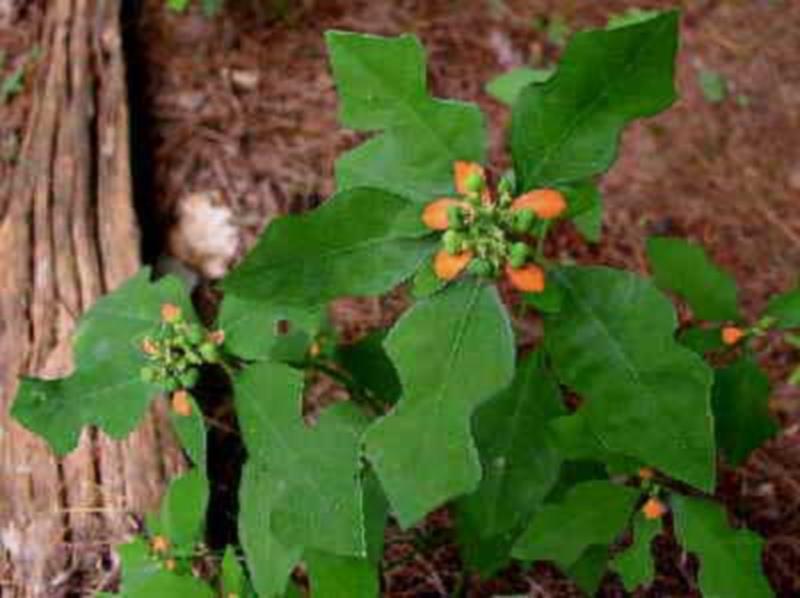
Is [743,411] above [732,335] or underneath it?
underneath

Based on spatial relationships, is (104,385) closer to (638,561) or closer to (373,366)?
(373,366)

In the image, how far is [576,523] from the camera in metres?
Result: 2.16

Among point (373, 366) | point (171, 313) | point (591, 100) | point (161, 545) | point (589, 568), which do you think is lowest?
point (589, 568)

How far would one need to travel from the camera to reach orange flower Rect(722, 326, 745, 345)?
2238mm

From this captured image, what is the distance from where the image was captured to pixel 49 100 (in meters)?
3.36

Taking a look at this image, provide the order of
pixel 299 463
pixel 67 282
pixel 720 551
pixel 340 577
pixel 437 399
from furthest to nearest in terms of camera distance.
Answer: pixel 67 282 → pixel 720 551 → pixel 340 577 → pixel 299 463 → pixel 437 399

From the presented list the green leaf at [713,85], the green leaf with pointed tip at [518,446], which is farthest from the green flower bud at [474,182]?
the green leaf at [713,85]

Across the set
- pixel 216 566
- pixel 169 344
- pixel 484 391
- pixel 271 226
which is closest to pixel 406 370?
pixel 484 391

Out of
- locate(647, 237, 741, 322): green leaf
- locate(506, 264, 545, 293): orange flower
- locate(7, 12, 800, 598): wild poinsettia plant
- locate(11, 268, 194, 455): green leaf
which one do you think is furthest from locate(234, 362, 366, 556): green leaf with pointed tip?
locate(647, 237, 741, 322): green leaf

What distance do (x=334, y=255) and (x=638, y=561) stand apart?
978 millimetres

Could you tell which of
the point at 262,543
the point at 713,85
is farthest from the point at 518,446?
the point at 713,85

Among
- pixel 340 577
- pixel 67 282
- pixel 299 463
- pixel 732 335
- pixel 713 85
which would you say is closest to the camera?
pixel 299 463

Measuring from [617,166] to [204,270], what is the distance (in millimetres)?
1373

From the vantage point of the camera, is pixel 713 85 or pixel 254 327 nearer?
pixel 254 327
